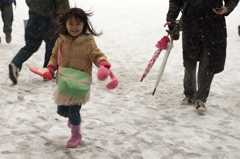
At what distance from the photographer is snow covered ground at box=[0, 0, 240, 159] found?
3094 millimetres

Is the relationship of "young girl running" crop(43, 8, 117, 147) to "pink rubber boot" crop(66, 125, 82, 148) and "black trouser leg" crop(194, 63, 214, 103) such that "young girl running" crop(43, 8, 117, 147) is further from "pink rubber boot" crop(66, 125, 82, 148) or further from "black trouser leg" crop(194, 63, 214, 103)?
"black trouser leg" crop(194, 63, 214, 103)

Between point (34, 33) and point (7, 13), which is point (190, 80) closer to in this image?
point (34, 33)

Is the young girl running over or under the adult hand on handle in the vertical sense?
under

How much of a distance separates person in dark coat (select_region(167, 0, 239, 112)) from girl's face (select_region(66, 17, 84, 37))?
70.8 inches

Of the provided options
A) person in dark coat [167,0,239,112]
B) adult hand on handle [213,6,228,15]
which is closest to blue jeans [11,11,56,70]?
person in dark coat [167,0,239,112]

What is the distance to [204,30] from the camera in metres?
4.00

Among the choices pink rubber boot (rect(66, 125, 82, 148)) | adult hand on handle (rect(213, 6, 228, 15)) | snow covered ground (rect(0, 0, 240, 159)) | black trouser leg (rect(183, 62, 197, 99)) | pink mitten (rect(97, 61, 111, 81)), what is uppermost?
adult hand on handle (rect(213, 6, 228, 15))

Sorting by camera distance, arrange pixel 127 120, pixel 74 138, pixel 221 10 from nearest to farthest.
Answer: pixel 74 138 < pixel 221 10 < pixel 127 120

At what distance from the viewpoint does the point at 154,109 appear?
4402 mm

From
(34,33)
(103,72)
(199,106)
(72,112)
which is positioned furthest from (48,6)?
(199,106)

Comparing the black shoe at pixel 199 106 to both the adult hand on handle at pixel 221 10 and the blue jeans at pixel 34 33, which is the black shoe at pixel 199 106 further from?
the blue jeans at pixel 34 33

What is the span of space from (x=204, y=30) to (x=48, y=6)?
7.67 ft

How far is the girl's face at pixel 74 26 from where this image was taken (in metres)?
2.79

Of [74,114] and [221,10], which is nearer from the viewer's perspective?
[74,114]
